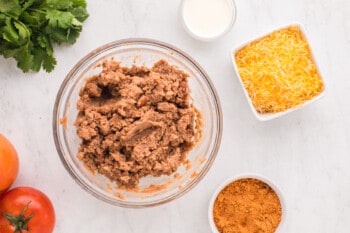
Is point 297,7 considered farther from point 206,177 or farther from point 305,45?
point 206,177

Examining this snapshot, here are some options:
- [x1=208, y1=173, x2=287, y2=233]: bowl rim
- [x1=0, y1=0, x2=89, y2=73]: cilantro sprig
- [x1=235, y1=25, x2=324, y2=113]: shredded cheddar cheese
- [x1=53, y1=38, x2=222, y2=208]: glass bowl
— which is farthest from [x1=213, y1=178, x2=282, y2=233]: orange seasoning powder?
[x1=0, y1=0, x2=89, y2=73]: cilantro sprig

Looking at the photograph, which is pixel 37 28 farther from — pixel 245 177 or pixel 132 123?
pixel 245 177

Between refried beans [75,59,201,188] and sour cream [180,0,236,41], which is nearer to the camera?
refried beans [75,59,201,188]

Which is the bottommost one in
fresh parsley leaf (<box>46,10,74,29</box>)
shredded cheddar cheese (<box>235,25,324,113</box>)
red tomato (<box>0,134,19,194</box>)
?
red tomato (<box>0,134,19,194</box>)

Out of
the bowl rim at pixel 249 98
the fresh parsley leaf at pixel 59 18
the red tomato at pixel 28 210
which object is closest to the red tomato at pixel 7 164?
the red tomato at pixel 28 210

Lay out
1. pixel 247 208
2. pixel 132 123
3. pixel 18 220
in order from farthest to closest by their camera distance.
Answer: pixel 247 208 → pixel 18 220 → pixel 132 123

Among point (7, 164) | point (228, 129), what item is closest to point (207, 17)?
point (228, 129)

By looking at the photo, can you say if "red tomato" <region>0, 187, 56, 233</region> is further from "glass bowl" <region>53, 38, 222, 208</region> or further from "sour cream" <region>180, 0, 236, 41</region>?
"sour cream" <region>180, 0, 236, 41</region>

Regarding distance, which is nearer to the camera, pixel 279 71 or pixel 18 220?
pixel 18 220
